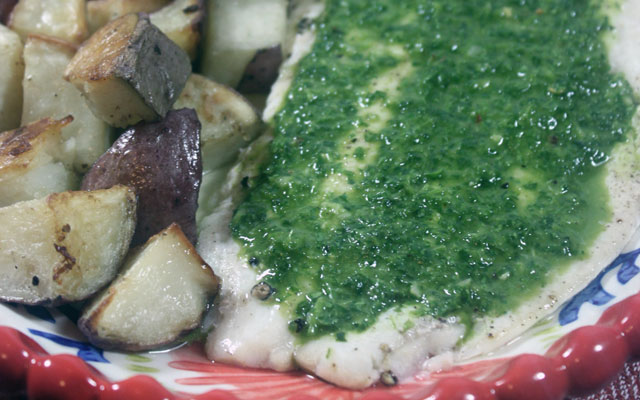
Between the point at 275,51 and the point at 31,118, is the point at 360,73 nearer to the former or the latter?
the point at 275,51

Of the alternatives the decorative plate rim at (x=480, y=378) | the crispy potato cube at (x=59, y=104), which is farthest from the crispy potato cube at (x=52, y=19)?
the decorative plate rim at (x=480, y=378)

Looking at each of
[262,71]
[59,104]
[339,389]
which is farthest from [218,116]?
[339,389]

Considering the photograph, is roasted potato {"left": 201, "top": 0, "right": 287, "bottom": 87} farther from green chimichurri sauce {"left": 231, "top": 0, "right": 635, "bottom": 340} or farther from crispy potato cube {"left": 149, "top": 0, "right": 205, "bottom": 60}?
green chimichurri sauce {"left": 231, "top": 0, "right": 635, "bottom": 340}

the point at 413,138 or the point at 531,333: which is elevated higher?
the point at 413,138

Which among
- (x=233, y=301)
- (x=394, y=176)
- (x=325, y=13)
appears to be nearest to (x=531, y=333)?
(x=394, y=176)

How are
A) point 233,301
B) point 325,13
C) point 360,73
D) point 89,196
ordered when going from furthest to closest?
point 325,13 < point 360,73 < point 233,301 < point 89,196

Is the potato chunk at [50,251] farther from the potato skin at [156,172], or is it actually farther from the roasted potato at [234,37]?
the roasted potato at [234,37]

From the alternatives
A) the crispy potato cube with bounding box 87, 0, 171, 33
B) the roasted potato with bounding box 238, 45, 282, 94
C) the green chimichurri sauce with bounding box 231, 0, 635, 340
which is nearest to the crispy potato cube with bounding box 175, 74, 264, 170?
the green chimichurri sauce with bounding box 231, 0, 635, 340
